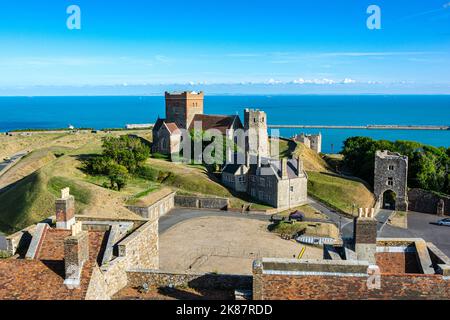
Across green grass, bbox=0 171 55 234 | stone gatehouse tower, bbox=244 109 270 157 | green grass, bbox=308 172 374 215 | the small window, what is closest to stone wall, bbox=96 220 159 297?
green grass, bbox=0 171 55 234

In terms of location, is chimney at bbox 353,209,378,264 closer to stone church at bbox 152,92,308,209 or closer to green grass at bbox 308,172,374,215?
stone church at bbox 152,92,308,209

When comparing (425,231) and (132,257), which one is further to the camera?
(425,231)

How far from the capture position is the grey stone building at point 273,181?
179ft

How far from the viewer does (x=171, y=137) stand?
7369cm

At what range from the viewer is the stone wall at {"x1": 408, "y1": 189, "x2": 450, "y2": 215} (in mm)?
56553

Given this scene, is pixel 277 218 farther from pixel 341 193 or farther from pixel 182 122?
pixel 182 122

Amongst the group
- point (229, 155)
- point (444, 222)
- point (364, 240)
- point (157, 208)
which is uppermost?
point (364, 240)

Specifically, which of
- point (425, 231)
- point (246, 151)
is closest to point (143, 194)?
point (246, 151)

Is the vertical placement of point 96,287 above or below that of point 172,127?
below

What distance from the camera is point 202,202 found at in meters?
55.1

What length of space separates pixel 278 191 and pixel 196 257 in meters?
19.7

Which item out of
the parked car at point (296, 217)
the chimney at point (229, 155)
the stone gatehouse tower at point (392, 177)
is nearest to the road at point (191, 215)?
the parked car at point (296, 217)

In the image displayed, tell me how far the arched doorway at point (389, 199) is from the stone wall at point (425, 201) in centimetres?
197

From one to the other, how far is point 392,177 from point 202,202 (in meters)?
24.9
